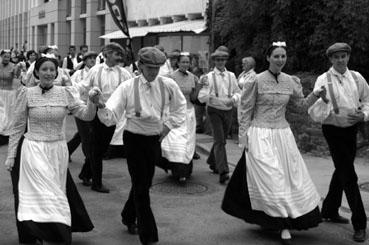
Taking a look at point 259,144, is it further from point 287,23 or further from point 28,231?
point 287,23

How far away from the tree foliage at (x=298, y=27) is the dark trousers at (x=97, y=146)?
22.1 feet

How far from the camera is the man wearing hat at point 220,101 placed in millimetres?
8906

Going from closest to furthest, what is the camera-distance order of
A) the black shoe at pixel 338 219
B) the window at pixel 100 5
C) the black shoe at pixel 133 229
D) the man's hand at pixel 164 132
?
the man's hand at pixel 164 132
the black shoe at pixel 133 229
the black shoe at pixel 338 219
the window at pixel 100 5

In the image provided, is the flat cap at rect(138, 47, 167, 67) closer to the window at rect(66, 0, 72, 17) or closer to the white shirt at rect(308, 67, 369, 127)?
the white shirt at rect(308, 67, 369, 127)

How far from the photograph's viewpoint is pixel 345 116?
6059mm

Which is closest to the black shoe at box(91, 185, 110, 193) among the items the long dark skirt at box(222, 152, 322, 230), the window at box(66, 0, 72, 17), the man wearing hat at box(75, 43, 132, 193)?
the man wearing hat at box(75, 43, 132, 193)

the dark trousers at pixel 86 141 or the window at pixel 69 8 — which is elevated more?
the window at pixel 69 8

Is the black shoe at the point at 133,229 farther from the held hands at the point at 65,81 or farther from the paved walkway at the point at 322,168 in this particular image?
the paved walkway at the point at 322,168

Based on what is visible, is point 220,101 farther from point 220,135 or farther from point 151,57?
point 151,57

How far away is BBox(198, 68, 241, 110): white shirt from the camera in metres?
8.91

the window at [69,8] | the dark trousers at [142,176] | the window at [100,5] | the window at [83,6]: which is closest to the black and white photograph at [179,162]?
the dark trousers at [142,176]

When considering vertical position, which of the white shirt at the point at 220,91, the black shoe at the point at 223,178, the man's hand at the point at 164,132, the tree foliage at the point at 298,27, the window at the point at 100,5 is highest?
the window at the point at 100,5

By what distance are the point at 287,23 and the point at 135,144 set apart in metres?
10.1

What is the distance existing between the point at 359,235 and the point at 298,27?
9468 mm
